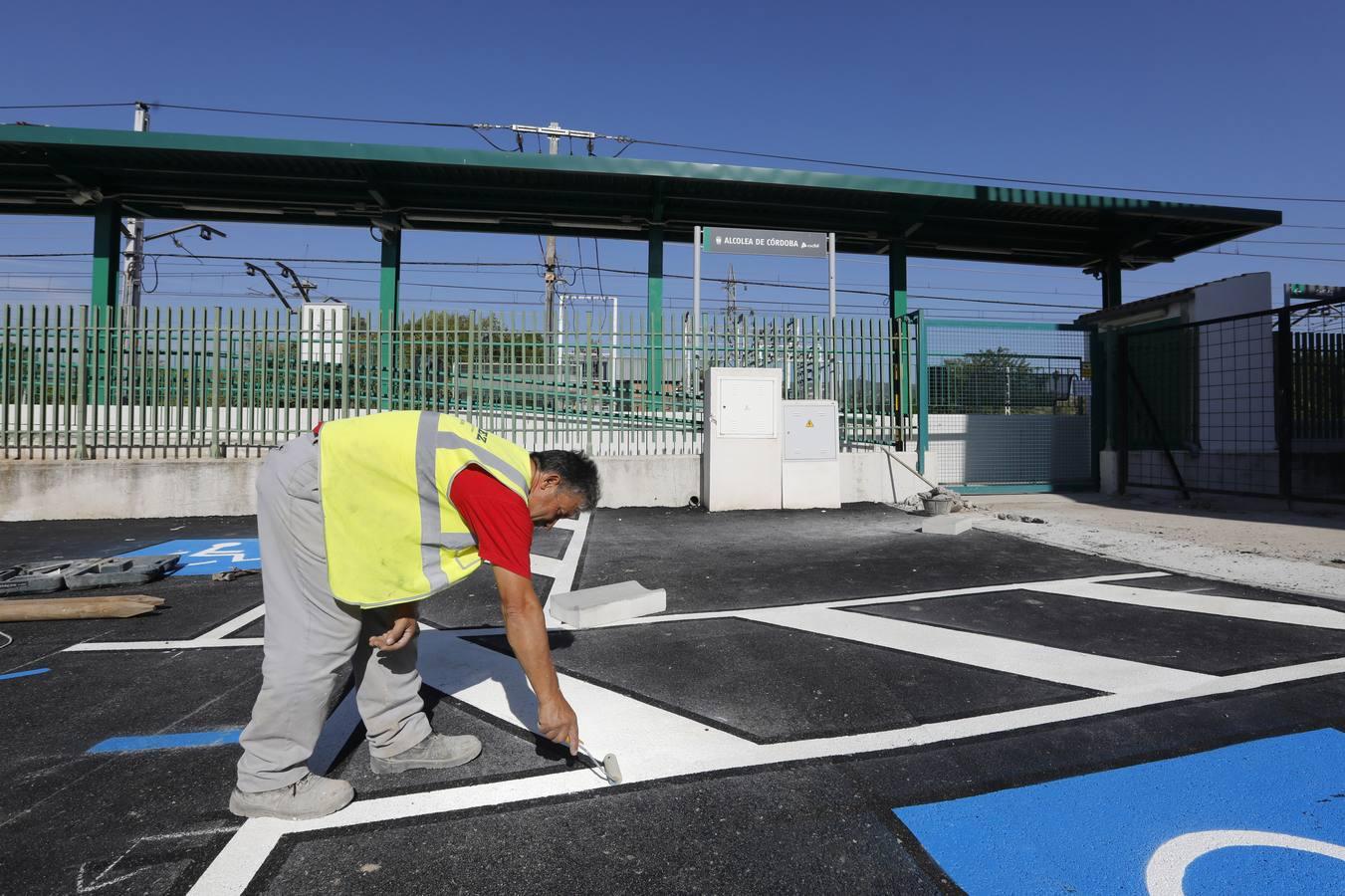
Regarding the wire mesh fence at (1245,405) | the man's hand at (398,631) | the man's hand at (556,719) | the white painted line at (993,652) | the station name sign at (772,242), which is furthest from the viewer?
the station name sign at (772,242)

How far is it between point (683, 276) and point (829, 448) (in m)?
18.0

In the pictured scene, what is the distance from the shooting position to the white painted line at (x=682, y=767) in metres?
2.05

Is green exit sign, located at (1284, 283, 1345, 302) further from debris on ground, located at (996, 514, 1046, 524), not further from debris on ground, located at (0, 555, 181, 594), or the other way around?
debris on ground, located at (0, 555, 181, 594)

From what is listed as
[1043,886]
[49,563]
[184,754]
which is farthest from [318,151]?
[1043,886]

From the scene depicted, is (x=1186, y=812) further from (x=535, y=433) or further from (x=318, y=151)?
(x=318, y=151)

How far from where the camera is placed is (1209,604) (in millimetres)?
4820

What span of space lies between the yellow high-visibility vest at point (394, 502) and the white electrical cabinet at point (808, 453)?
8047 millimetres

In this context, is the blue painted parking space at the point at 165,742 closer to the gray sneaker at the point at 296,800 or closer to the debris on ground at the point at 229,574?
the gray sneaker at the point at 296,800

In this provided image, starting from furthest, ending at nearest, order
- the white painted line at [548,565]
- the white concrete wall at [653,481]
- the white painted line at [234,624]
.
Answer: the white concrete wall at [653,481]
the white painted line at [548,565]
the white painted line at [234,624]

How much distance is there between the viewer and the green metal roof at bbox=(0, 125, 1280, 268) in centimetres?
1259

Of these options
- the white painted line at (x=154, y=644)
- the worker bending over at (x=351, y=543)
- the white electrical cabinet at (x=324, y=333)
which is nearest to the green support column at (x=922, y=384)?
the white electrical cabinet at (x=324, y=333)

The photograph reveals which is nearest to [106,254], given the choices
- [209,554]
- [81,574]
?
[209,554]

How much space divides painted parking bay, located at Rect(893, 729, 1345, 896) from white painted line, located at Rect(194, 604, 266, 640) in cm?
407

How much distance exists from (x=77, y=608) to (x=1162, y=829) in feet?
19.3
